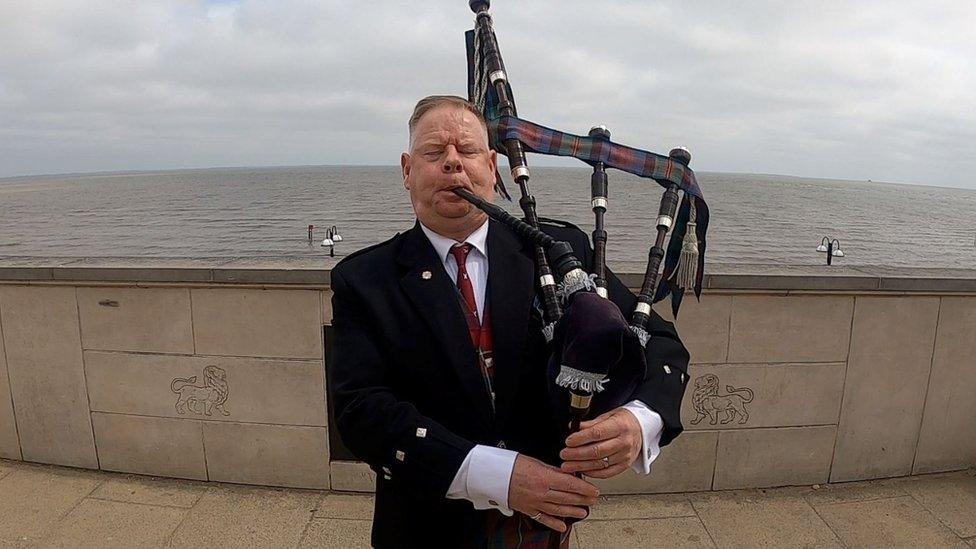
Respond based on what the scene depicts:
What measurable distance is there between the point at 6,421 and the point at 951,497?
593cm

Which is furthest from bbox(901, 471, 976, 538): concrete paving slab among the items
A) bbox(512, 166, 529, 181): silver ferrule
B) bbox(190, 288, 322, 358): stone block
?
bbox(190, 288, 322, 358): stone block

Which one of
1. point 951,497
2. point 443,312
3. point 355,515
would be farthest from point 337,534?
point 951,497

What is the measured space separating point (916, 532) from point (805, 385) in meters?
0.92

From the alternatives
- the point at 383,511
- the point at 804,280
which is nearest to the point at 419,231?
the point at 383,511

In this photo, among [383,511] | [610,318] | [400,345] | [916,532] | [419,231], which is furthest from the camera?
[916,532]

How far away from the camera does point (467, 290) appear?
5.20 ft

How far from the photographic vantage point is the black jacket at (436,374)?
1.40 m

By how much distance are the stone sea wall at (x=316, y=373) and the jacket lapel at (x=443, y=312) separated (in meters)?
1.93

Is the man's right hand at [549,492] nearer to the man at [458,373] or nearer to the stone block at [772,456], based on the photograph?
the man at [458,373]

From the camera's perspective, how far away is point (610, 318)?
3.91 ft

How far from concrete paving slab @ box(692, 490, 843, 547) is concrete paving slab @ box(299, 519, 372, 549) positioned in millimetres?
1929

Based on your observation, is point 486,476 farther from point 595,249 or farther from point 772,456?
point 772,456

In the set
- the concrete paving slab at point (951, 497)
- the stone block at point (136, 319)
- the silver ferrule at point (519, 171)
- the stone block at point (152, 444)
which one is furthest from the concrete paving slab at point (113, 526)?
the concrete paving slab at point (951, 497)

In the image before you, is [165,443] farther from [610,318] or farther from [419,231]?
[610,318]
